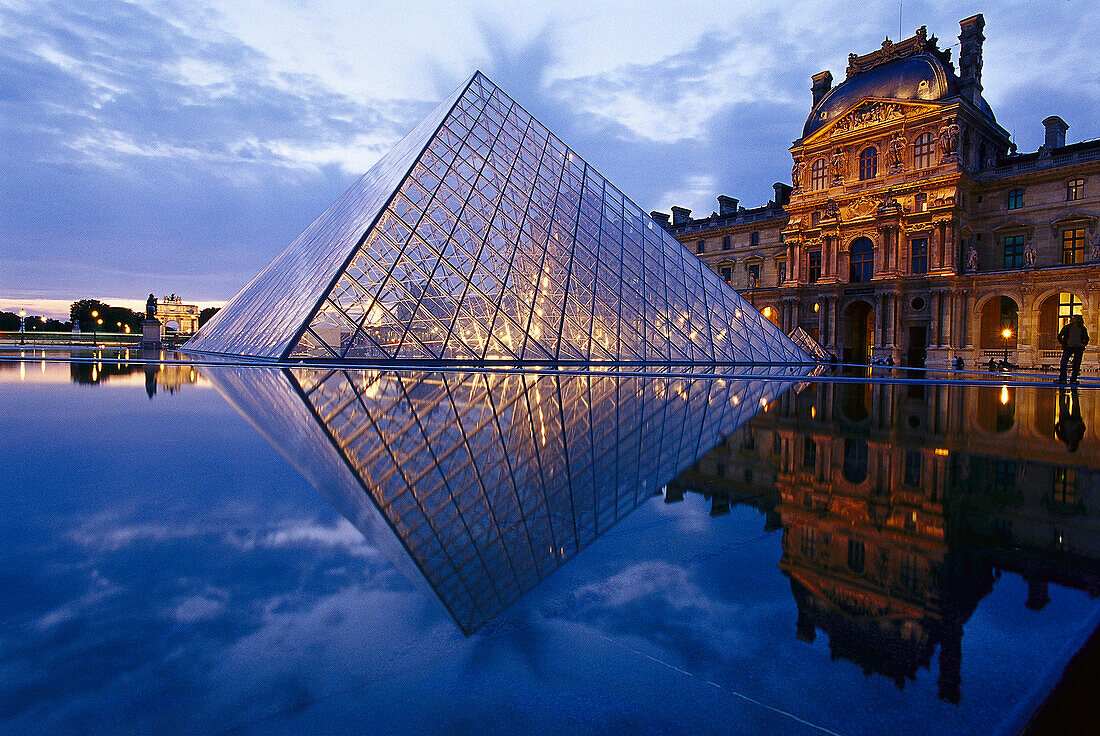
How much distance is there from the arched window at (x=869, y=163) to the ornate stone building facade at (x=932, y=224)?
4.0 inches

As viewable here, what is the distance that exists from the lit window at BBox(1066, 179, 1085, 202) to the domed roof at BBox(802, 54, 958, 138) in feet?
25.6

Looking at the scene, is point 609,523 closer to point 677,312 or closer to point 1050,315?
point 677,312

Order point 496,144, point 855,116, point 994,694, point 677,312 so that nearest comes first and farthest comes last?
1. point 994,694
2. point 677,312
3. point 496,144
4. point 855,116

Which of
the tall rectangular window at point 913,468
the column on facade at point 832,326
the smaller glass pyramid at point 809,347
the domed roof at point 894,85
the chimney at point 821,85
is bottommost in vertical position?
the tall rectangular window at point 913,468

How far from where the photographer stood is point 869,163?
3788 centimetres

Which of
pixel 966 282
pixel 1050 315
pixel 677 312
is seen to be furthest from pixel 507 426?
pixel 1050 315

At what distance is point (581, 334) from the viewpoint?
760 inches

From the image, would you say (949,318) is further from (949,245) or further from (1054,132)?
(1054,132)

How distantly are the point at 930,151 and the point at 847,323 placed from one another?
10.9 metres

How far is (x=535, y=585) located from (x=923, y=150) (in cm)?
4161

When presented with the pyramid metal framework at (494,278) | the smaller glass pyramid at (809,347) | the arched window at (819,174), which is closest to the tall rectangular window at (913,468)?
the pyramid metal framework at (494,278)

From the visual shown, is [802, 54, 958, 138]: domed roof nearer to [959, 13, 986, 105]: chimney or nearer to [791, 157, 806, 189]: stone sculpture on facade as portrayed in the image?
[959, 13, 986, 105]: chimney

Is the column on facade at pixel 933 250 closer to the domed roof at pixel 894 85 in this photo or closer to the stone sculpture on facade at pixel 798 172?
the domed roof at pixel 894 85

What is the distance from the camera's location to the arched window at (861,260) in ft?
125
